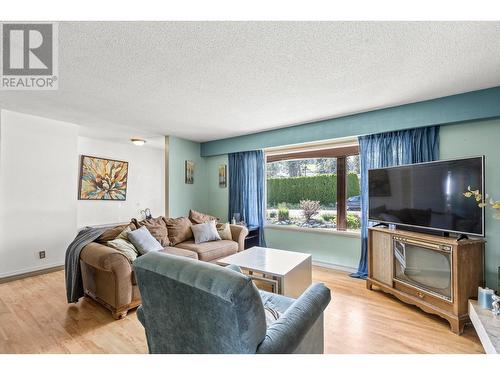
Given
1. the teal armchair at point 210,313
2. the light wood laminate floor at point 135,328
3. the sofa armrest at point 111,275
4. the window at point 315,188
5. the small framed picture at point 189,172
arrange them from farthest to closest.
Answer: the small framed picture at point 189,172, the window at point 315,188, the sofa armrest at point 111,275, the light wood laminate floor at point 135,328, the teal armchair at point 210,313

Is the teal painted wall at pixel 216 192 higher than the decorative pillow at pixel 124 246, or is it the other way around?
the teal painted wall at pixel 216 192

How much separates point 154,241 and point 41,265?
6.66 ft

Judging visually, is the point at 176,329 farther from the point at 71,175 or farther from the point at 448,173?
the point at 71,175

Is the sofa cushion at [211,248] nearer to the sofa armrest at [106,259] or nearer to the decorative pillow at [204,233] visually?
the decorative pillow at [204,233]

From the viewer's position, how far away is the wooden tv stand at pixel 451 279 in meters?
2.03

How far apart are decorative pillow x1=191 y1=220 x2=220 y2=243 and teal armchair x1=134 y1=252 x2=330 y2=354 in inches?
83.3

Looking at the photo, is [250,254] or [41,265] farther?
[41,265]

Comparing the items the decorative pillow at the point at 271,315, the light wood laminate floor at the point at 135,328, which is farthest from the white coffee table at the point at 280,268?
the decorative pillow at the point at 271,315

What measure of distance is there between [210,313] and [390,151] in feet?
10.0

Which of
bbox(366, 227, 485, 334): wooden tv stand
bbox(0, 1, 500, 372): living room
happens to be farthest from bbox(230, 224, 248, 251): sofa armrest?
bbox(366, 227, 485, 334): wooden tv stand

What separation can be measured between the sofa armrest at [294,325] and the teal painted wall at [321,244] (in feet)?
7.59

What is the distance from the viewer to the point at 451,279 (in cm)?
208

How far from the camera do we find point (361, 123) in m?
3.12

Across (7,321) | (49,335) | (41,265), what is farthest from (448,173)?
(41,265)
